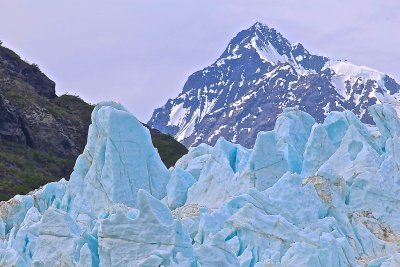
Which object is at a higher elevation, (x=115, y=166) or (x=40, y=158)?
(x=40, y=158)

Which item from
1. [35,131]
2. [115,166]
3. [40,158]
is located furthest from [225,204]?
[35,131]

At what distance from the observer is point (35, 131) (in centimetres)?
6209

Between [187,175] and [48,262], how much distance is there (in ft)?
26.5

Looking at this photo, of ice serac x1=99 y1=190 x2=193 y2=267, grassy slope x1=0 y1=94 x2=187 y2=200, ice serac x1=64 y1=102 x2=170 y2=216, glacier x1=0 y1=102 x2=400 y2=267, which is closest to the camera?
ice serac x1=99 y1=190 x2=193 y2=267

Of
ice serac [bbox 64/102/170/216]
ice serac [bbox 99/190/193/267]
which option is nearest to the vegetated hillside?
ice serac [bbox 64/102/170/216]

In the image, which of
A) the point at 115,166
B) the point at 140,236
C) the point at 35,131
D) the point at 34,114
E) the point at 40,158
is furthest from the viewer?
the point at 34,114

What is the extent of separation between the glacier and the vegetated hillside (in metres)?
17.6

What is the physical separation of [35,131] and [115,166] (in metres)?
32.7

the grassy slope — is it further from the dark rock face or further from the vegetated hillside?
the dark rock face

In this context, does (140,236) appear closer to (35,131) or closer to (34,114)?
(35,131)

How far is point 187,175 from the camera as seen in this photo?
103ft

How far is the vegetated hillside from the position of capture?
5375 cm

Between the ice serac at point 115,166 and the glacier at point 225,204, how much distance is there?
4cm

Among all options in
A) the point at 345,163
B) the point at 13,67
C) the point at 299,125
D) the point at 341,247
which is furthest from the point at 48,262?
the point at 13,67
